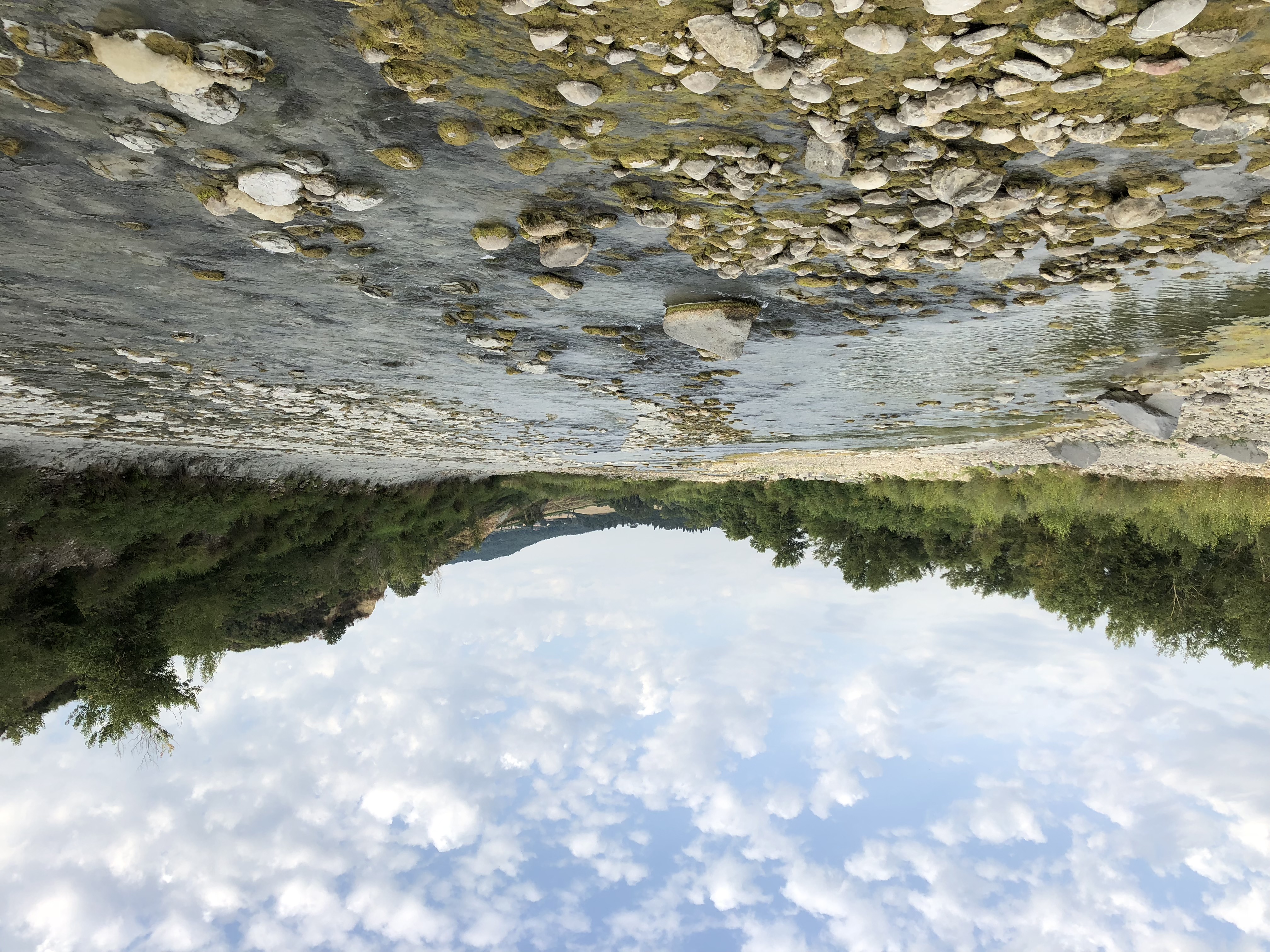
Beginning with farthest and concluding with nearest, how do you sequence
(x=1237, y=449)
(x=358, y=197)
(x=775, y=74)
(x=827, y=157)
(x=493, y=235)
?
(x=1237, y=449) < (x=493, y=235) < (x=358, y=197) < (x=827, y=157) < (x=775, y=74)

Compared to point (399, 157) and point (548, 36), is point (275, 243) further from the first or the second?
point (548, 36)

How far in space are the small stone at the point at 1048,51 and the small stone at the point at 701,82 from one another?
3.32 feet

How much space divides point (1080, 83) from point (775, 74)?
41.6 inches

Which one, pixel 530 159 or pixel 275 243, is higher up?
pixel 530 159

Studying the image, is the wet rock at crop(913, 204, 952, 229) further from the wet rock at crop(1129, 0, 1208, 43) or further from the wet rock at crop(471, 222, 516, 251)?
the wet rock at crop(471, 222, 516, 251)

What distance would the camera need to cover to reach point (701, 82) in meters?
2.50

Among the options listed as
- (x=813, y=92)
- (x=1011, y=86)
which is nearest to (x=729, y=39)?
(x=813, y=92)

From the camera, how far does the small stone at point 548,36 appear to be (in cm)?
230

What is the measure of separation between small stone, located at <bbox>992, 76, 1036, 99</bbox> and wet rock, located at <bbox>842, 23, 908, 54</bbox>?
0.41 metres

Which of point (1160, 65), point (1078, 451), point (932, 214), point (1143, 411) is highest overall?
point (1160, 65)

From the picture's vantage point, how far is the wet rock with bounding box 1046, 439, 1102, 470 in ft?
32.8

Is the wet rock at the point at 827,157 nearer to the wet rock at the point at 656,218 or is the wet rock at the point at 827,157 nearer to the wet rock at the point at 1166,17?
the wet rock at the point at 656,218

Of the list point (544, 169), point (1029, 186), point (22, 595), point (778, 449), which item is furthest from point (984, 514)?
point (22, 595)

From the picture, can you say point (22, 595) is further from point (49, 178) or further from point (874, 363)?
point (874, 363)
